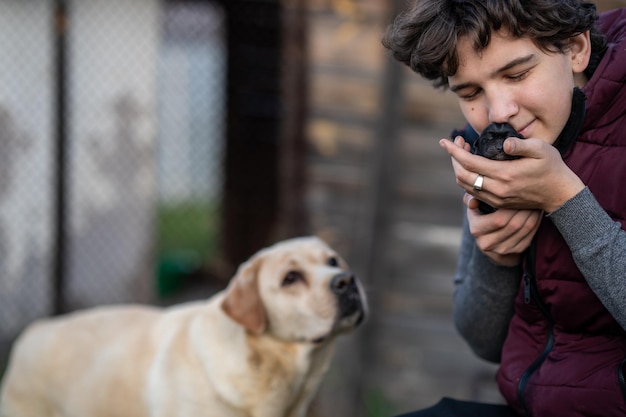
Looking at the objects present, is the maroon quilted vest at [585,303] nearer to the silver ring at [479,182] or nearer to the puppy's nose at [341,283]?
the silver ring at [479,182]

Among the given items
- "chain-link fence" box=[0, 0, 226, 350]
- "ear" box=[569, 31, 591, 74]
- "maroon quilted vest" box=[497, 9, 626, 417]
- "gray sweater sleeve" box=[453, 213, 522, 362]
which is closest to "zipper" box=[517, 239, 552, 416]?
"maroon quilted vest" box=[497, 9, 626, 417]

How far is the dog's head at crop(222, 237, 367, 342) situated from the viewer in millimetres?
2936

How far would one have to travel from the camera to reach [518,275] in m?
1.94

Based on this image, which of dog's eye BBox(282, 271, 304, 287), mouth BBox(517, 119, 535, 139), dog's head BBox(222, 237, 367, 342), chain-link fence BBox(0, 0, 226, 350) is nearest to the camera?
mouth BBox(517, 119, 535, 139)

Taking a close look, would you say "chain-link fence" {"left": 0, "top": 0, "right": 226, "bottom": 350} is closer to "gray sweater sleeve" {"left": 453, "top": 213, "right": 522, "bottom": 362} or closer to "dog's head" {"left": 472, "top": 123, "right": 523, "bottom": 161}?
"gray sweater sleeve" {"left": 453, "top": 213, "right": 522, "bottom": 362}

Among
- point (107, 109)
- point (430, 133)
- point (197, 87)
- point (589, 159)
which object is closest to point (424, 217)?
point (430, 133)

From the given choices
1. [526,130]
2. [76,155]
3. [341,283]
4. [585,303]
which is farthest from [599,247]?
[76,155]

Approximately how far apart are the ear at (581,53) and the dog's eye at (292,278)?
147cm

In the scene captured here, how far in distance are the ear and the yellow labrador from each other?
4.45 ft

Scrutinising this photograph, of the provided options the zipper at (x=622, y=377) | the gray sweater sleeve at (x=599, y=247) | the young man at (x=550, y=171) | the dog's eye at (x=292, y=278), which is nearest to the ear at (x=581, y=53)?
the young man at (x=550, y=171)

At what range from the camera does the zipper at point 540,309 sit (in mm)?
1789

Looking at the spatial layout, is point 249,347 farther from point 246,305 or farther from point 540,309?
point 540,309

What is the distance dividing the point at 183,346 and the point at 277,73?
3.73m

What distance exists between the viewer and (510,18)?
1.66 meters
